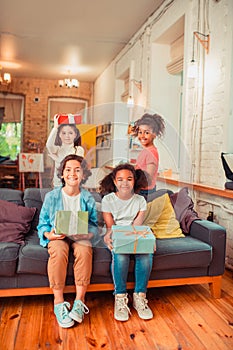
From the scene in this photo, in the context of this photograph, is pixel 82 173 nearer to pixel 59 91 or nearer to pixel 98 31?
pixel 98 31

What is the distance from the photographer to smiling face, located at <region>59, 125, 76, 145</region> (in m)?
1.75

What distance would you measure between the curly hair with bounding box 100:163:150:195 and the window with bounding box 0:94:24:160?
725 cm

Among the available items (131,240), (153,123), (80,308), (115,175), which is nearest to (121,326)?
(80,308)

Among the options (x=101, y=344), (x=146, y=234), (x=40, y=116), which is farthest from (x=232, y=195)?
(x=40, y=116)

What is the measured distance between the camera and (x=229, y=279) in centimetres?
273

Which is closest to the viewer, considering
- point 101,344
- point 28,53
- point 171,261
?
point 101,344

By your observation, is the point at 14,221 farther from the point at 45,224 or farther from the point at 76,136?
the point at 76,136

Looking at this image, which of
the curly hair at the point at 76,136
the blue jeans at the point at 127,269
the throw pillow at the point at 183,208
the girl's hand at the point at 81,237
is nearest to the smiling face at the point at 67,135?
the curly hair at the point at 76,136

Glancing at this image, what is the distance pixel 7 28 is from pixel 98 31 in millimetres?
1425

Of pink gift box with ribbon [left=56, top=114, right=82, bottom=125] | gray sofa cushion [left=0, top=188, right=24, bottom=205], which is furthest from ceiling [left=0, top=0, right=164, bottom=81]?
pink gift box with ribbon [left=56, top=114, right=82, bottom=125]

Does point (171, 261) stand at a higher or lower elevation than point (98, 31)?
lower

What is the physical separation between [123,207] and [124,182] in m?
0.20

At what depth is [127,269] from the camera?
209 cm

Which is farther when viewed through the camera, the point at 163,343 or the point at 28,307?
the point at 28,307
